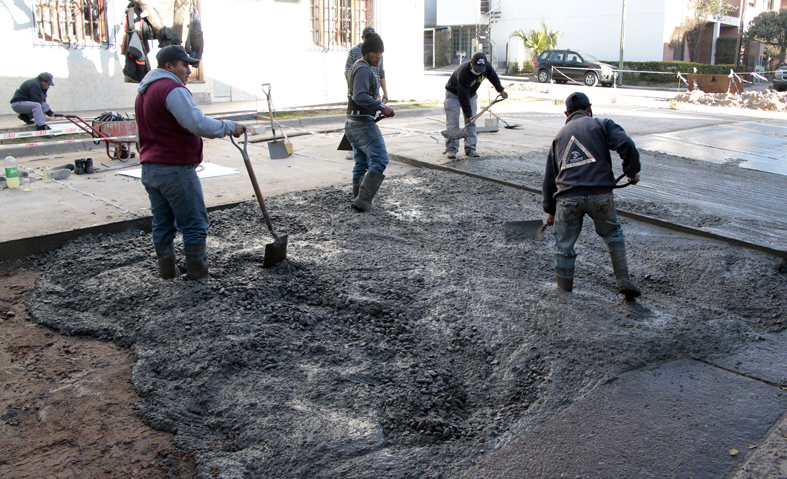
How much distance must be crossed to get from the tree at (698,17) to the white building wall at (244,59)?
24.4 metres

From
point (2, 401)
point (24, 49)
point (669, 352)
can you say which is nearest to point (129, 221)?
point (2, 401)

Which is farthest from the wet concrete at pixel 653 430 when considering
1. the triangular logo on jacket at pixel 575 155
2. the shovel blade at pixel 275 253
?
the shovel blade at pixel 275 253

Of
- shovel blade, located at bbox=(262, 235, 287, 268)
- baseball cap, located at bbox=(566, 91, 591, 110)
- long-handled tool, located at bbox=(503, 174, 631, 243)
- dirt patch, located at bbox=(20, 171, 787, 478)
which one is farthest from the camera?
long-handled tool, located at bbox=(503, 174, 631, 243)

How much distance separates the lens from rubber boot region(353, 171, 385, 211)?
20.2ft

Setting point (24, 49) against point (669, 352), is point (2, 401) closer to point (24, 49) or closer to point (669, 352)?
point (669, 352)

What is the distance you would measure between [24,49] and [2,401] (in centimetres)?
1310

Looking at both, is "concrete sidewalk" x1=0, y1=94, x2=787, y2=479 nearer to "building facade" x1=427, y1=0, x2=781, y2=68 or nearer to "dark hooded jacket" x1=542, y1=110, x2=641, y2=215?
"dark hooded jacket" x1=542, y1=110, x2=641, y2=215

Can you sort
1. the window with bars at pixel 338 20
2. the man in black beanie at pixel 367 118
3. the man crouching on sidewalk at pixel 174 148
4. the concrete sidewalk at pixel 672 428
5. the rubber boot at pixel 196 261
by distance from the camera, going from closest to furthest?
the concrete sidewalk at pixel 672 428 → the man crouching on sidewalk at pixel 174 148 → the rubber boot at pixel 196 261 → the man in black beanie at pixel 367 118 → the window with bars at pixel 338 20

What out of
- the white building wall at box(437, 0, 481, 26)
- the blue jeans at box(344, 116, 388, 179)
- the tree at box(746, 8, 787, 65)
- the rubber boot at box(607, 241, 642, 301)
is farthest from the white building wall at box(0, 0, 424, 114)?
the tree at box(746, 8, 787, 65)

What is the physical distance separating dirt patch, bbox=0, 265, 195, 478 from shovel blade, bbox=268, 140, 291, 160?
5.56 meters

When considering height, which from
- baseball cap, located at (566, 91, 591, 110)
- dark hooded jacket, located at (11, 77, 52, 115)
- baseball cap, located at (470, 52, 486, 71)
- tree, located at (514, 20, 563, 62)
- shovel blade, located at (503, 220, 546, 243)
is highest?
tree, located at (514, 20, 563, 62)

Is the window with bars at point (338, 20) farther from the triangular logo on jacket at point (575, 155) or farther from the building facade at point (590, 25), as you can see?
the triangular logo on jacket at point (575, 155)

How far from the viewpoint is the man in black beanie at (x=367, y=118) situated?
6028mm

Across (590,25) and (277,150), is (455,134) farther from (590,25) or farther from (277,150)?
(590,25)
